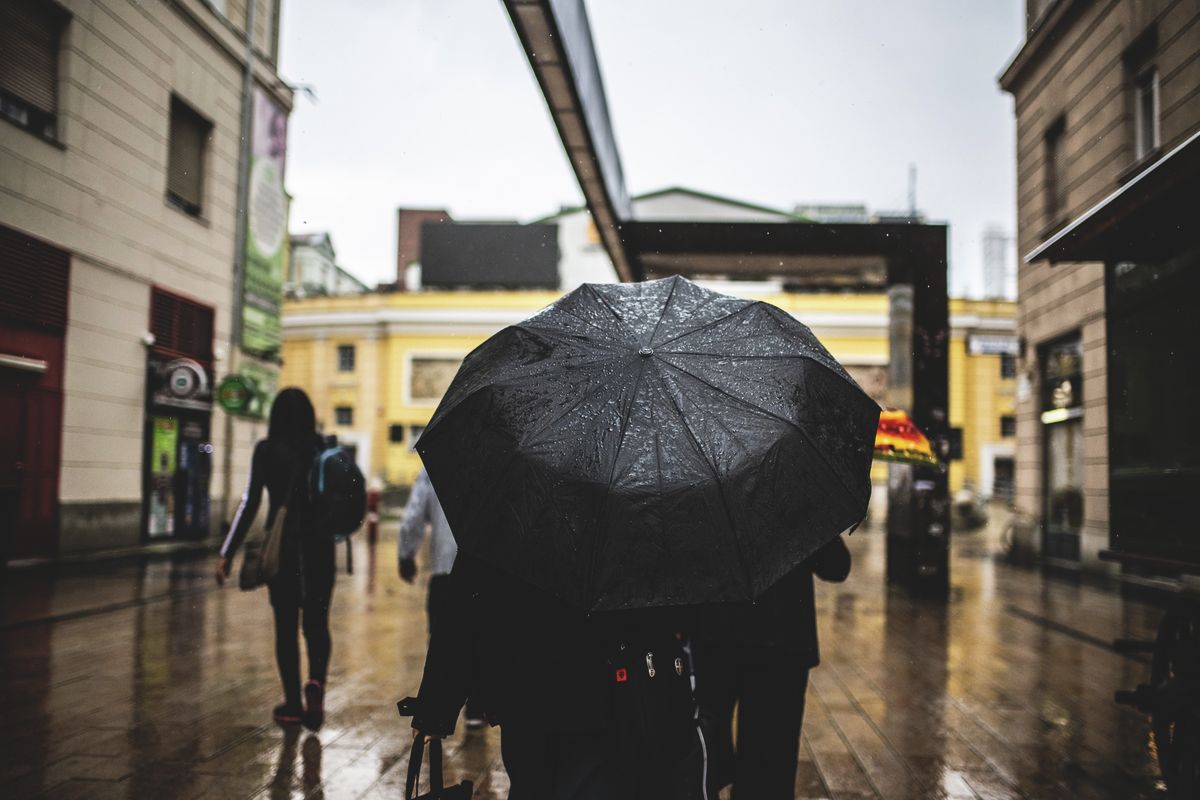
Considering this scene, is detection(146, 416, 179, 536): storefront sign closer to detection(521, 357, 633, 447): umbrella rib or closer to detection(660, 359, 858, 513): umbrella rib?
detection(521, 357, 633, 447): umbrella rib

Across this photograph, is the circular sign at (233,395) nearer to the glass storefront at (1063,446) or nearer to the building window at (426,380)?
the glass storefront at (1063,446)

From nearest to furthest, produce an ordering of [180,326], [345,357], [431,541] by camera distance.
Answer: [431,541], [180,326], [345,357]

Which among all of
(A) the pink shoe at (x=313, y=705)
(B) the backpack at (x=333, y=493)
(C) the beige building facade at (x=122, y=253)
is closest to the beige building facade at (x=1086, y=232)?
(B) the backpack at (x=333, y=493)

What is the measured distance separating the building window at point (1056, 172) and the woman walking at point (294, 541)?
8.39 meters

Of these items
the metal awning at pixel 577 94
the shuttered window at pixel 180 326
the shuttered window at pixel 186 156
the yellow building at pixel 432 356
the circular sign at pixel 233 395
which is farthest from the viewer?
the yellow building at pixel 432 356

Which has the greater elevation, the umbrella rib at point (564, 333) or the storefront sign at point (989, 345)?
the storefront sign at point (989, 345)

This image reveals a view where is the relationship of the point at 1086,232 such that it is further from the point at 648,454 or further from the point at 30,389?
the point at 30,389

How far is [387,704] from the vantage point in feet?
19.0

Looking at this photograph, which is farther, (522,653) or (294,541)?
(294,541)

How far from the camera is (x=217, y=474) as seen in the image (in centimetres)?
1756

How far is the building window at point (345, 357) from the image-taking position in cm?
3466

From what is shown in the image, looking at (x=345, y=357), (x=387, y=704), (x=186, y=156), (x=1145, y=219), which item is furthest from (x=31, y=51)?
(x=345, y=357)

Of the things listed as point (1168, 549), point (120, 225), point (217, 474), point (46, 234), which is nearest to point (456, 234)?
point (217, 474)

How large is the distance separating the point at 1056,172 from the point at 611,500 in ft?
30.8
